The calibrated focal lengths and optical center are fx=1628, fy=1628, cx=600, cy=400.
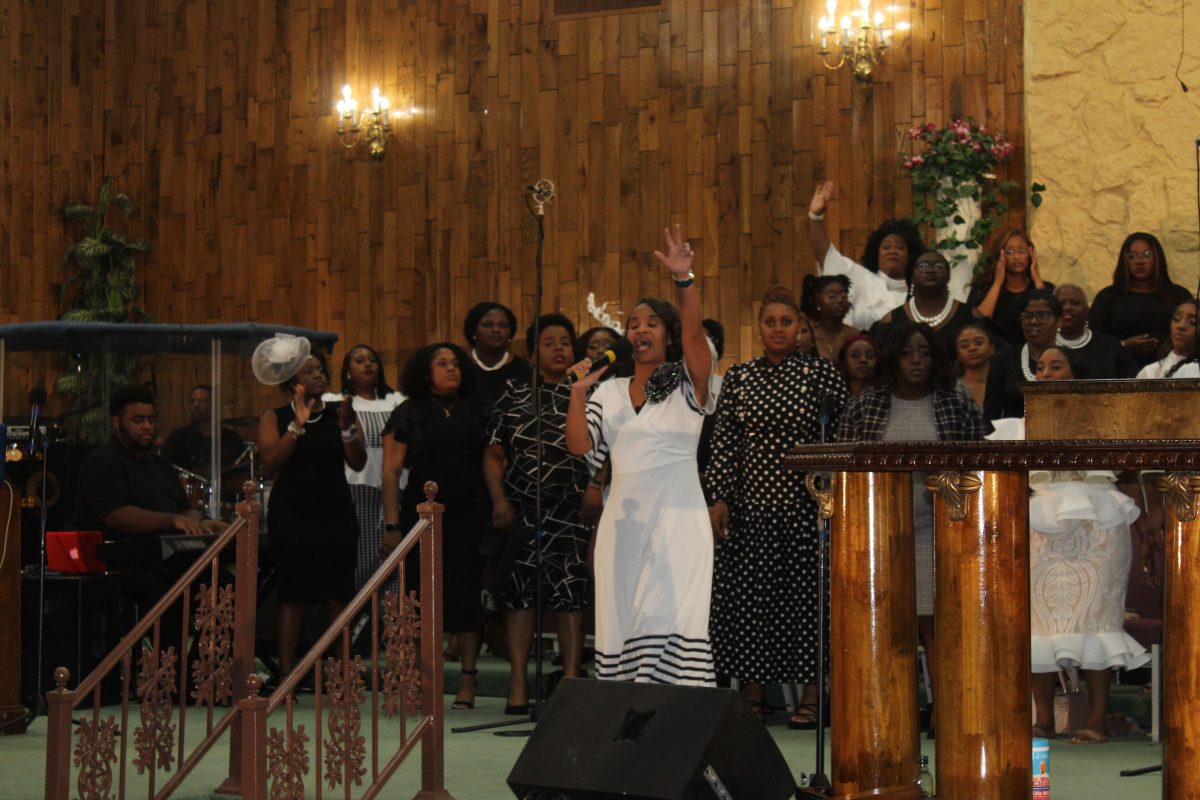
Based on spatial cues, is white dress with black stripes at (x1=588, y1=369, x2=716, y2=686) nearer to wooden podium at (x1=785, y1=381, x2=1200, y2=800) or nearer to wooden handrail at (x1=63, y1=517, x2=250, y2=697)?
wooden handrail at (x1=63, y1=517, x2=250, y2=697)

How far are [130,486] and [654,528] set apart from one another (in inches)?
107

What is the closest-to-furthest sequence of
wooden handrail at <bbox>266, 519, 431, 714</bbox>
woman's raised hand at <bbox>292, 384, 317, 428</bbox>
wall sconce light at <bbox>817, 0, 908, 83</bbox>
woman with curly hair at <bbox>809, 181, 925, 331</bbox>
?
1. wooden handrail at <bbox>266, 519, 431, 714</bbox>
2. woman's raised hand at <bbox>292, 384, 317, 428</bbox>
3. woman with curly hair at <bbox>809, 181, 925, 331</bbox>
4. wall sconce light at <bbox>817, 0, 908, 83</bbox>

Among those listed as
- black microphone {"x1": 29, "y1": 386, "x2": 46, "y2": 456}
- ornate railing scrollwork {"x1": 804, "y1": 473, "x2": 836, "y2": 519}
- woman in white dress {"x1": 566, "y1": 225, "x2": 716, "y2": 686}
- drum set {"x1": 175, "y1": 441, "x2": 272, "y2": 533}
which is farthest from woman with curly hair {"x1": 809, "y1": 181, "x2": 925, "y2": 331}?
ornate railing scrollwork {"x1": 804, "y1": 473, "x2": 836, "y2": 519}

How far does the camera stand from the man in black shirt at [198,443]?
855 centimetres

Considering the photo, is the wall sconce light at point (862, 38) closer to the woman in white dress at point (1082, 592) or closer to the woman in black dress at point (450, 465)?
the woman in black dress at point (450, 465)

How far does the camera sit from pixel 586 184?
425 inches

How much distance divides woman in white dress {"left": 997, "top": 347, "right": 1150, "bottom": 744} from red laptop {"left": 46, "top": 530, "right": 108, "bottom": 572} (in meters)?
3.91

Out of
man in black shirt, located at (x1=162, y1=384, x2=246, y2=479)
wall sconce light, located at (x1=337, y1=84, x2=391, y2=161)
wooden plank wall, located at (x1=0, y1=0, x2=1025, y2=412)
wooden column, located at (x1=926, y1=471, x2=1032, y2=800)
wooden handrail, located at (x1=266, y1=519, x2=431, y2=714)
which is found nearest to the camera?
wooden column, located at (x1=926, y1=471, x2=1032, y2=800)

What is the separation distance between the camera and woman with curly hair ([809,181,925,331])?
827 cm

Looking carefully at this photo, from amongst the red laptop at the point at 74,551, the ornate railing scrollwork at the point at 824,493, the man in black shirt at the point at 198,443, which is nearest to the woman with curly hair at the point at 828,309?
the man in black shirt at the point at 198,443

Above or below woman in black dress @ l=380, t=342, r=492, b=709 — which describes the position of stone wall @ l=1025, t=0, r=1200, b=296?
above

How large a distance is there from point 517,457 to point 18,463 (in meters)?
2.13

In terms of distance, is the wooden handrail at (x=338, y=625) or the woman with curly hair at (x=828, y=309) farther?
the woman with curly hair at (x=828, y=309)

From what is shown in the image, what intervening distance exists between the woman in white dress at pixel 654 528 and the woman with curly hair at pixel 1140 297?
9.54ft
